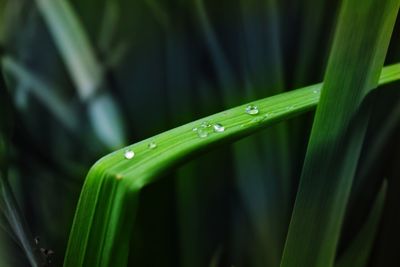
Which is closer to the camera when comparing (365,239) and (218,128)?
(218,128)

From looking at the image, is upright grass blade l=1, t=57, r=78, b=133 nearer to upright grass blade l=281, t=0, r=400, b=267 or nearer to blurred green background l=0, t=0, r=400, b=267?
blurred green background l=0, t=0, r=400, b=267

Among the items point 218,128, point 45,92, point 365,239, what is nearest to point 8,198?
point 45,92

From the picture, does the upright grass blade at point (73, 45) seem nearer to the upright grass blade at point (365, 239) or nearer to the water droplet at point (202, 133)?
the water droplet at point (202, 133)

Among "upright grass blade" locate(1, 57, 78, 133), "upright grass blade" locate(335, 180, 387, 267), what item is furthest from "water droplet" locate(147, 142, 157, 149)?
"upright grass blade" locate(335, 180, 387, 267)

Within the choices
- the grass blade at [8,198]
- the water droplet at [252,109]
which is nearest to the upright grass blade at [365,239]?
the water droplet at [252,109]

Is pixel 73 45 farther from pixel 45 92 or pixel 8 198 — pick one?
pixel 8 198

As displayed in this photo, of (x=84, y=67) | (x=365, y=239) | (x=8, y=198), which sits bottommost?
(x=365, y=239)

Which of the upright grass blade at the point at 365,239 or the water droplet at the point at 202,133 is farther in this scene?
the upright grass blade at the point at 365,239
